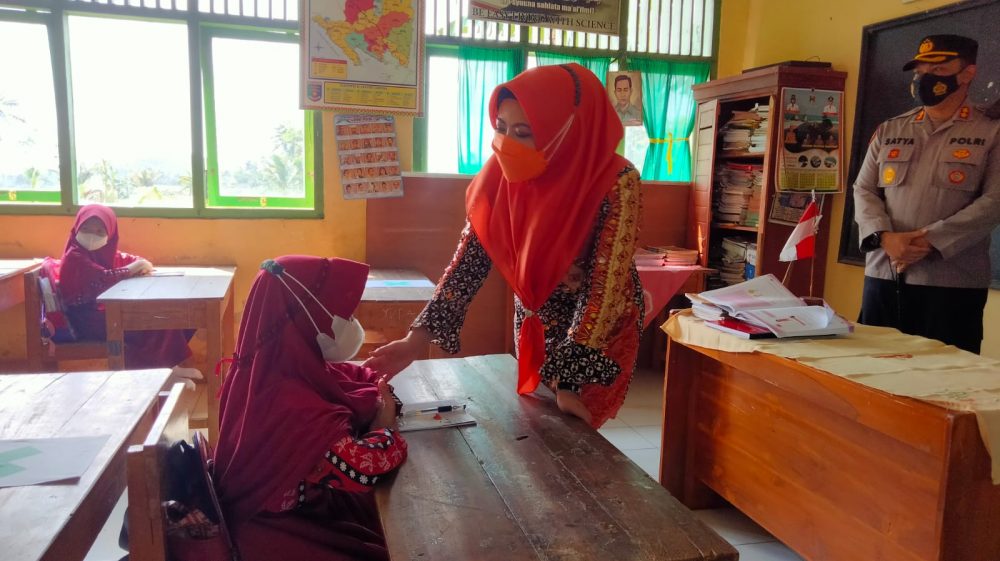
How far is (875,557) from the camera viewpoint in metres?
1.62

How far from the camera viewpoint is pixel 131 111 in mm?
3818

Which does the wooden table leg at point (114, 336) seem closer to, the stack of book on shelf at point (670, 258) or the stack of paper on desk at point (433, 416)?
the stack of paper on desk at point (433, 416)

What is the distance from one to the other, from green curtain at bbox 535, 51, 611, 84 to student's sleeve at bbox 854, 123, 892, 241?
200 cm

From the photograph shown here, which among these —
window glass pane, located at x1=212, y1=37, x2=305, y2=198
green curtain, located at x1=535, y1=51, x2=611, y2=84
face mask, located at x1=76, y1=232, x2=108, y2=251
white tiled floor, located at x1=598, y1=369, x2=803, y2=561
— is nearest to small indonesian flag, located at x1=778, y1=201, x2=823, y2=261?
white tiled floor, located at x1=598, y1=369, x2=803, y2=561

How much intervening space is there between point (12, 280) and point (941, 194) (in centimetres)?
409

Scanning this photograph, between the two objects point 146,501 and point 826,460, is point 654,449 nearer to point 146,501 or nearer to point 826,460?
point 826,460

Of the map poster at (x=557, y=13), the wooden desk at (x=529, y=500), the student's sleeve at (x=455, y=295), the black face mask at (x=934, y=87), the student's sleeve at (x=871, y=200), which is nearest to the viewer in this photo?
the wooden desk at (x=529, y=500)

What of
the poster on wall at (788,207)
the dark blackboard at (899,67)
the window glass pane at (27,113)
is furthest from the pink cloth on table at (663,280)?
the window glass pane at (27,113)

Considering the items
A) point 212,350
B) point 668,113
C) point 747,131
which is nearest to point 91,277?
point 212,350

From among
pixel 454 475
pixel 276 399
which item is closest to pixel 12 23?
pixel 276 399

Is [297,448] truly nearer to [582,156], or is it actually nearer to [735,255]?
[582,156]

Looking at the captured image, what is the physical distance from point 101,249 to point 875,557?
11.7ft

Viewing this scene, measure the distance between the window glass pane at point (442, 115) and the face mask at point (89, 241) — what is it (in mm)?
1872

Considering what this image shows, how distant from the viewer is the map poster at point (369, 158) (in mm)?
3975
